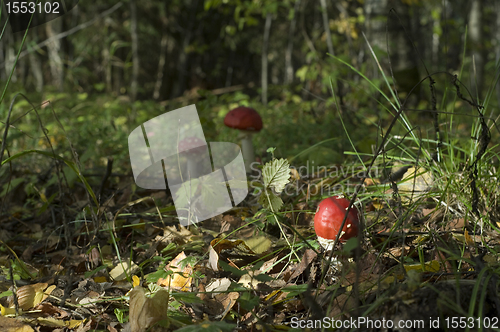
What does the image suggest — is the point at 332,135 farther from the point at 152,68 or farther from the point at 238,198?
the point at 152,68

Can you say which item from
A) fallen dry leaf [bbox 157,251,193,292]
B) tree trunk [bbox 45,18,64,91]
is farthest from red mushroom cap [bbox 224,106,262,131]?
tree trunk [bbox 45,18,64,91]

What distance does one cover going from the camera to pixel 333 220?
4.10ft

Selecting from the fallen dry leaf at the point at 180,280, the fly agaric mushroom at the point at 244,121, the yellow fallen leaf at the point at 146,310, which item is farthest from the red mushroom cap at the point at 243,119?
the yellow fallen leaf at the point at 146,310

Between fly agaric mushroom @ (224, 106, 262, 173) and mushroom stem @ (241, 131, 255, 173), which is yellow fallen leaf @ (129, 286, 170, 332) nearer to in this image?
fly agaric mushroom @ (224, 106, 262, 173)

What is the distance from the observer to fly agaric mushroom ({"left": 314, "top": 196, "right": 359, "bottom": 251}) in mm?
1246

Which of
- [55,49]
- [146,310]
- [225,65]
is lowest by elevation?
[225,65]

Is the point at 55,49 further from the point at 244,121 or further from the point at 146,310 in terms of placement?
the point at 146,310

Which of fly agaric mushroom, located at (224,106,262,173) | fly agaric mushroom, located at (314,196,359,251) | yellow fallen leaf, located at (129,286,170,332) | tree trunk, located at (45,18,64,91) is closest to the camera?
yellow fallen leaf, located at (129,286,170,332)

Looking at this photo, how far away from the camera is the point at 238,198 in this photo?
6.49ft

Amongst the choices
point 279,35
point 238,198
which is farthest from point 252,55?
point 238,198

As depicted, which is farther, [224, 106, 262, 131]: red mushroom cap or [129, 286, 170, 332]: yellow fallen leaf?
[224, 106, 262, 131]: red mushroom cap

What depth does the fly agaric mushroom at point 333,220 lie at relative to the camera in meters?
1.25

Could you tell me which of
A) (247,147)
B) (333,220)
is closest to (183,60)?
(247,147)

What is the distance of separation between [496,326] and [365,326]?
0.31m
